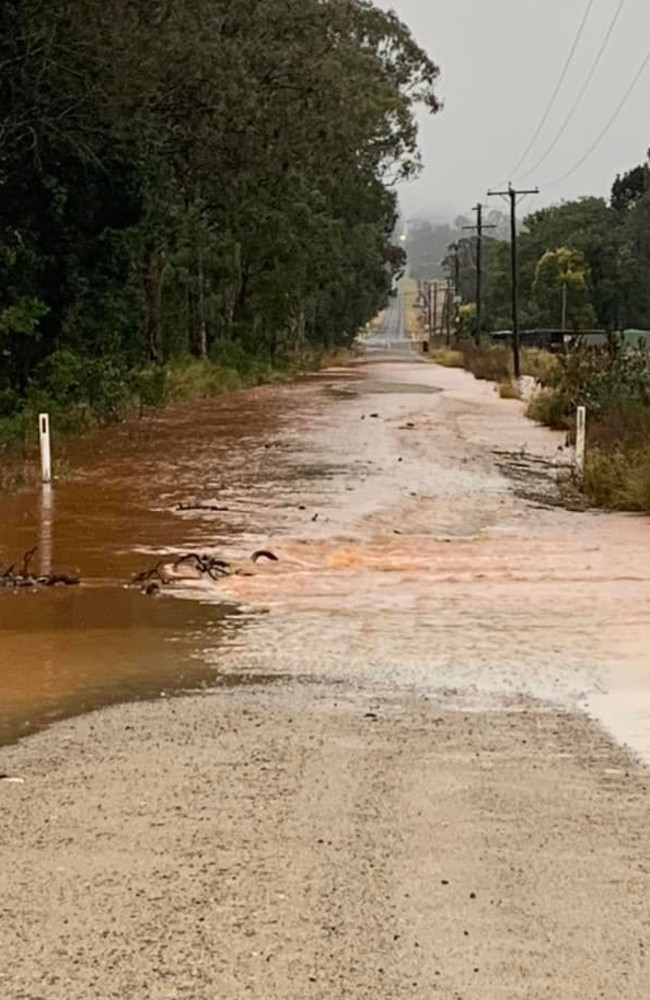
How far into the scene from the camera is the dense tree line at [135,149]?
21391mm

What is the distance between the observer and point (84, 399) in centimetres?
2598

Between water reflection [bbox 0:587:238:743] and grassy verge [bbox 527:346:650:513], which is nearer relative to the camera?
water reflection [bbox 0:587:238:743]

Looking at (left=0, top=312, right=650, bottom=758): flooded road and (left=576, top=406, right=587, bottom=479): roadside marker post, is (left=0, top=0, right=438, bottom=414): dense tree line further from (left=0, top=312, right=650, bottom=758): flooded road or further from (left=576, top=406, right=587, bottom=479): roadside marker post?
(left=576, top=406, right=587, bottom=479): roadside marker post

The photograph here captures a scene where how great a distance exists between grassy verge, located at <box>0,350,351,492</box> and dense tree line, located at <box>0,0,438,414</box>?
0.12 metres

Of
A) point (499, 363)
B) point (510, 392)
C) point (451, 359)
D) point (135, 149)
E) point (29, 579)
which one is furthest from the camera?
point (451, 359)

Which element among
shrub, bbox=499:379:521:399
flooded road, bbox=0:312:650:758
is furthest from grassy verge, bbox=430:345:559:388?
flooded road, bbox=0:312:650:758

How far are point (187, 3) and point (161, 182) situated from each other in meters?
4.15

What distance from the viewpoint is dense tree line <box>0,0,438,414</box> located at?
842 inches

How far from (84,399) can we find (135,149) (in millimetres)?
4970

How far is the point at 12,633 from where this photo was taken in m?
9.07

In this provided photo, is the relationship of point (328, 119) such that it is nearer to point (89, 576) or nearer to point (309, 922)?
point (89, 576)

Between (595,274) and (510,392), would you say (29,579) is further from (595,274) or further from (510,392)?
(595,274)

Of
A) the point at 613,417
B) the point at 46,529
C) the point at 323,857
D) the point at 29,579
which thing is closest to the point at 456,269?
the point at 613,417

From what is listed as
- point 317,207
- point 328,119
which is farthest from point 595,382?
point 317,207
